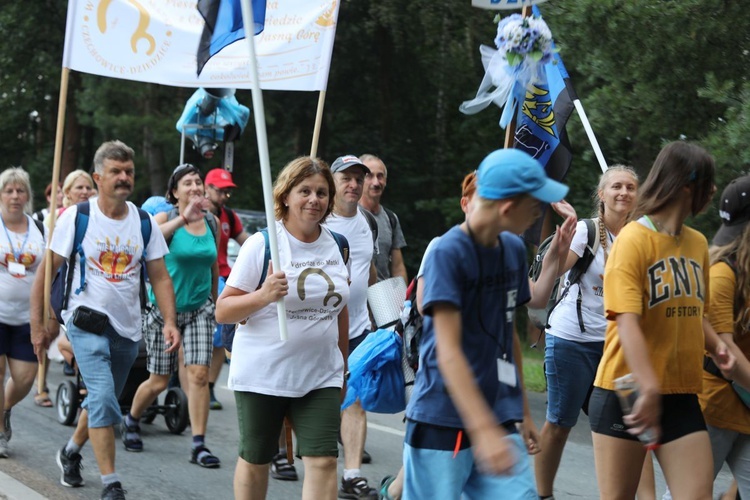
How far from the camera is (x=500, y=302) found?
388 centimetres

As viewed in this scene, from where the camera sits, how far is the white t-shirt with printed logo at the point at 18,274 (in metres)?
8.05

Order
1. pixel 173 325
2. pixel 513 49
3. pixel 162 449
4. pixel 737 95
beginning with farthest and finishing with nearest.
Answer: pixel 737 95
pixel 162 449
pixel 173 325
pixel 513 49

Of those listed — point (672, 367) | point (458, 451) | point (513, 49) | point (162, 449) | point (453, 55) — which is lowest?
point (162, 449)

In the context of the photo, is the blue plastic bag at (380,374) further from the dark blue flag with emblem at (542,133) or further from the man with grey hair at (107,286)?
the man with grey hair at (107,286)

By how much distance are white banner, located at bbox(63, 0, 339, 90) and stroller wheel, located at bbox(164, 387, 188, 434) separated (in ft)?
8.65

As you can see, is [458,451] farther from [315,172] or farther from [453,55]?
[453,55]

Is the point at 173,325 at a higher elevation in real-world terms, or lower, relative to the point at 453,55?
lower

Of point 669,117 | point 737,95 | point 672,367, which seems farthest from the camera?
point 669,117

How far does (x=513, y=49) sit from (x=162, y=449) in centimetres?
438

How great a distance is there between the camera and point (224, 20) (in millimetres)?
6320

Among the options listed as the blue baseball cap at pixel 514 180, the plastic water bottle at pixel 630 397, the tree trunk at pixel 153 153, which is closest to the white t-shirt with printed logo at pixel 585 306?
the plastic water bottle at pixel 630 397

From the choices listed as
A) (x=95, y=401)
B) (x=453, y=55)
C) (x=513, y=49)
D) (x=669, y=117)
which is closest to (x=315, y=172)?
(x=513, y=49)

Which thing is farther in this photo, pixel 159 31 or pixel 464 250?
pixel 159 31

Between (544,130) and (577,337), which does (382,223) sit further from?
(577,337)
